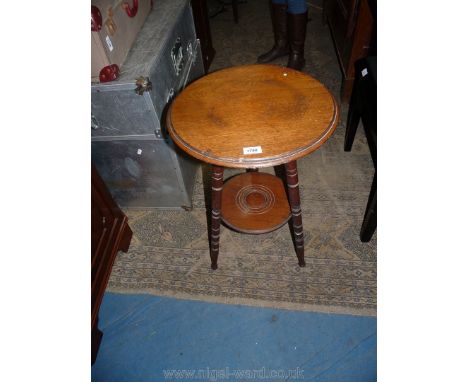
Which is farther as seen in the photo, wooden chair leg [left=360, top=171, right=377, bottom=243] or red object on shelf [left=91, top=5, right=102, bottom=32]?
wooden chair leg [left=360, top=171, right=377, bottom=243]

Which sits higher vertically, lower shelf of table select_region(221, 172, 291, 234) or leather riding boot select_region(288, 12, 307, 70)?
leather riding boot select_region(288, 12, 307, 70)

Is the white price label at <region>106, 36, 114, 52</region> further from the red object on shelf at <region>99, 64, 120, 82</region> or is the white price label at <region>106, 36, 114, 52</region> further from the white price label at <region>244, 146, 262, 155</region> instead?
the white price label at <region>244, 146, 262, 155</region>

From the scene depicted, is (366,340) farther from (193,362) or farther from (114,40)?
(114,40)

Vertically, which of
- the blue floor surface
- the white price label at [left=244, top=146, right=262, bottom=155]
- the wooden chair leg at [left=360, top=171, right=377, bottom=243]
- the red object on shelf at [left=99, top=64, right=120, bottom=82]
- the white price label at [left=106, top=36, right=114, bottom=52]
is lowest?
the blue floor surface

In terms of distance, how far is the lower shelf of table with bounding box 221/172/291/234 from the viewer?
1.70 m

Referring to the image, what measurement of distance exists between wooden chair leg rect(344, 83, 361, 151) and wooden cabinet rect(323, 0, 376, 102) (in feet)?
1.86

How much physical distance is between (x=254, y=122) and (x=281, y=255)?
2.94 feet

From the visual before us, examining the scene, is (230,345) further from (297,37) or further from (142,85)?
(297,37)

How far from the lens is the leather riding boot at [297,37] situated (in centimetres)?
278

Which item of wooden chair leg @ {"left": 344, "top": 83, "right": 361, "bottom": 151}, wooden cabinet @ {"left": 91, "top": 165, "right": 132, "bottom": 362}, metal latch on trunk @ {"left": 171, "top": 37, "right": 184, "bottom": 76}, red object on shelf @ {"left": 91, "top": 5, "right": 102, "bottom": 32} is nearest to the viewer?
red object on shelf @ {"left": 91, "top": 5, "right": 102, "bottom": 32}

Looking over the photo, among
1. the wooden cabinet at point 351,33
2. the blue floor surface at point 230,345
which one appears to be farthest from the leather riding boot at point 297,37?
the blue floor surface at point 230,345

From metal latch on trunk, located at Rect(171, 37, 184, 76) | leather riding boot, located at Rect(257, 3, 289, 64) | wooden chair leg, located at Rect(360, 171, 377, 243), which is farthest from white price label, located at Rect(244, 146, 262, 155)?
leather riding boot, located at Rect(257, 3, 289, 64)

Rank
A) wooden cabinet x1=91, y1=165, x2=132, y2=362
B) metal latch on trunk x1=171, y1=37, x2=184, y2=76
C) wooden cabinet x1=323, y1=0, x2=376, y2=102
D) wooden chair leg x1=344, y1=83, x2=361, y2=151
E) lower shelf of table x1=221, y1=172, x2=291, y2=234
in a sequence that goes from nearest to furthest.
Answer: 1. wooden cabinet x1=91, y1=165, x2=132, y2=362
2. lower shelf of table x1=221, y1=172, x2=291, y2=234
3. metal latch on trunk x1=171, y1=37, x2=184, y2=76
4. wooden chair leg x1=344, y1=83, x2=361, y2=151
5. wooden cabinet x1=323, y1=0, x2=376, y2=102

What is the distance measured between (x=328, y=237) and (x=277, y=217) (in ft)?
1.36
